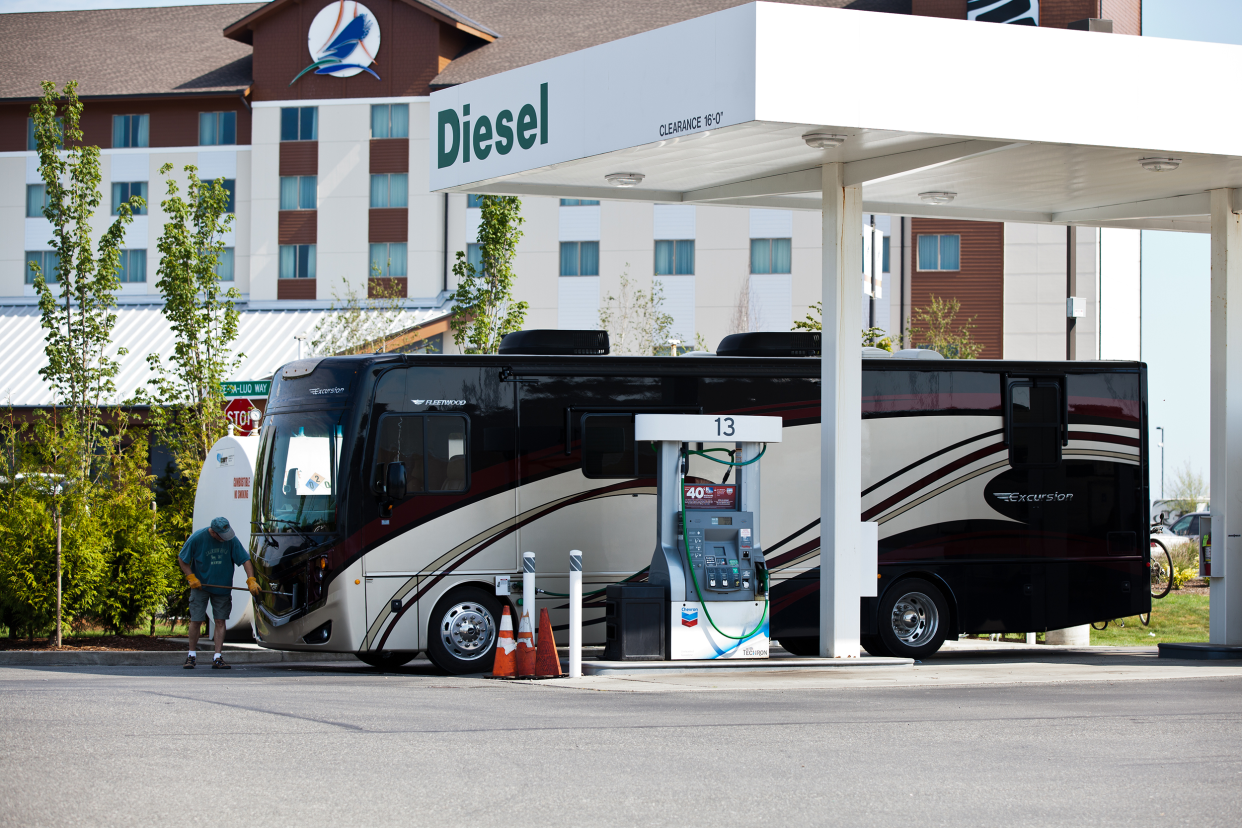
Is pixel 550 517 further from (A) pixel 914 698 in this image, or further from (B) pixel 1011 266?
(B) pixel 1011 266

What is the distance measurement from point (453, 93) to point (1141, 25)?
41.3 metres

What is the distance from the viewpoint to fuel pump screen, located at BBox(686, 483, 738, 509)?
48.2 feet

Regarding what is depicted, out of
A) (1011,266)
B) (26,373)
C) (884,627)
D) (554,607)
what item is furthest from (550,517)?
(1011,266)

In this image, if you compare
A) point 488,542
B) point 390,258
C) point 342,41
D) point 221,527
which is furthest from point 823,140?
point 342,41

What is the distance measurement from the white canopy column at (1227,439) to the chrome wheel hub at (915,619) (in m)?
3.14

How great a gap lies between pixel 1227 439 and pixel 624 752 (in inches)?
397

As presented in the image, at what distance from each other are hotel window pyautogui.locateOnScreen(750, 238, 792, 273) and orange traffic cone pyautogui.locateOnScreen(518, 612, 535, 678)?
3525cm

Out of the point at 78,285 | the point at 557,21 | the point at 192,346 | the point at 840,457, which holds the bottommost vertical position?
the point at 840,457

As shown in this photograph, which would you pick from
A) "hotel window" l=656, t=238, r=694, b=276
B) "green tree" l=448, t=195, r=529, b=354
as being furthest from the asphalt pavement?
"hotel window" l=656, t=238, r=694, b=276

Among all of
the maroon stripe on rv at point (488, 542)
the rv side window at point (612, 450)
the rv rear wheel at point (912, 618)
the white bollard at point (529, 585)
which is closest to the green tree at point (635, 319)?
the rv rear wheel at point (912, 618)

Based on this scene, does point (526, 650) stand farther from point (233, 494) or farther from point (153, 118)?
point (153, 118)

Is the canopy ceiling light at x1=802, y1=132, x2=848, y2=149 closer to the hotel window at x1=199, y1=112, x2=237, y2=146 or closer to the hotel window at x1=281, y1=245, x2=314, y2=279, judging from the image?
the hotel window at x1=281, y1=245, x2=314, y2=279

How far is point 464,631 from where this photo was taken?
1498cm

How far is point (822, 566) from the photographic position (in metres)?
15.0
